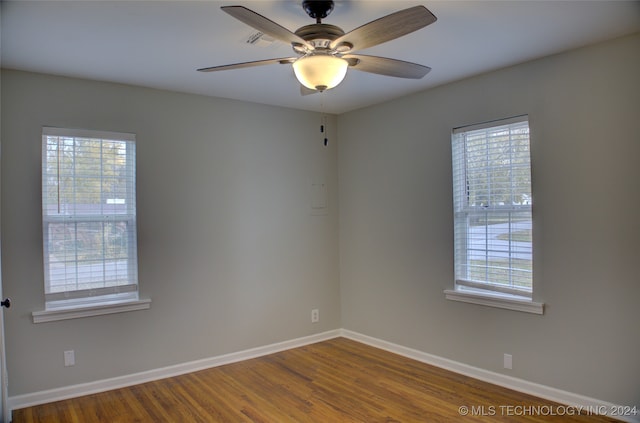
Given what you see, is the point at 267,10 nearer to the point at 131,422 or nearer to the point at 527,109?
the point at 527,109

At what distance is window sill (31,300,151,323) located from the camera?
317 cm

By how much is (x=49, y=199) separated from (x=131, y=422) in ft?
5.60

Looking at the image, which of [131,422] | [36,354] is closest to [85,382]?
[36,354]

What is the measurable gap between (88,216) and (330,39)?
2405mm

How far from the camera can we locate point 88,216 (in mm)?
3369

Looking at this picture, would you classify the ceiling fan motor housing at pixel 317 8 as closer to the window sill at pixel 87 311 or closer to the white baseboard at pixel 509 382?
the window sill at pixel 87 311

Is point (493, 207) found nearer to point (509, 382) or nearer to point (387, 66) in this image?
point (509, 382)

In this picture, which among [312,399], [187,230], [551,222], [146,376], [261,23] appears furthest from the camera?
[187,230]

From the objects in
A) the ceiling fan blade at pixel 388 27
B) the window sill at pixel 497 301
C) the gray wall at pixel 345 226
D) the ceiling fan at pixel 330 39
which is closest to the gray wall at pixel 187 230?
the gray wall at pixel 345 226

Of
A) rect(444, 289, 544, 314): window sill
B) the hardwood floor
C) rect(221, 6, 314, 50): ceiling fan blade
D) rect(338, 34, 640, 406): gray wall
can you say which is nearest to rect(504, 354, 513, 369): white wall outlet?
rect(338, 34, 640, 406): gray wall

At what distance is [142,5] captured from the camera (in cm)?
217

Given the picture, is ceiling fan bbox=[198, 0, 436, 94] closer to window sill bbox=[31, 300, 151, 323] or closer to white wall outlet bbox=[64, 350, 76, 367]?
window sill bbox=[31, 300, 151, 323]

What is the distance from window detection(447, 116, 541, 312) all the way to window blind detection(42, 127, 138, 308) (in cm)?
272

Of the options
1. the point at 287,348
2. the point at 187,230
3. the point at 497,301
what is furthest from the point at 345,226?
the point at 497,301
